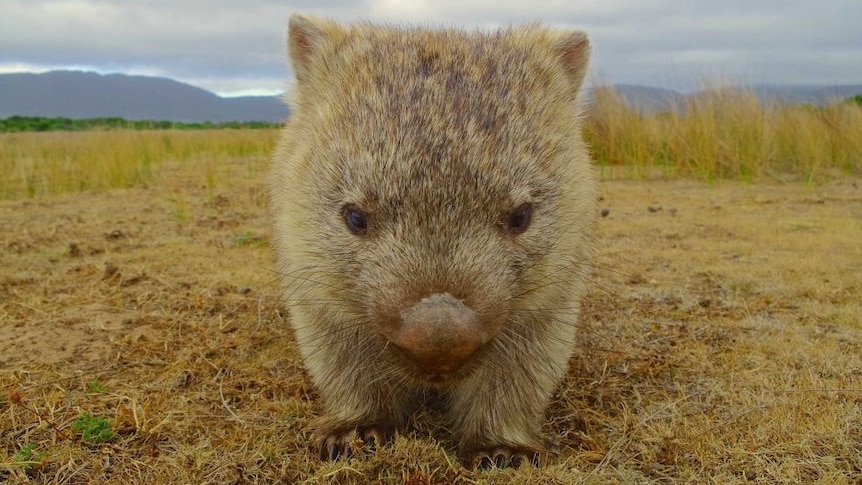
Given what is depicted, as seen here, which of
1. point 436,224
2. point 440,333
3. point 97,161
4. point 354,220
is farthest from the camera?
point 97,161

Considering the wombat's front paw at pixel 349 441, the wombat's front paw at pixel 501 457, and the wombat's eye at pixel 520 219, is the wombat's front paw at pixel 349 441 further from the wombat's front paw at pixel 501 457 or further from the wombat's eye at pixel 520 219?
the wombat's eye at pixel 520 219

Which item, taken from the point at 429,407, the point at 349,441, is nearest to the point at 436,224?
the point at 349,441

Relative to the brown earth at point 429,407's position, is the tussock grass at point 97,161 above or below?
above

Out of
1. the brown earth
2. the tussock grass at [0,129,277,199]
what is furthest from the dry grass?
the tussock grass at [0,129,277,199]

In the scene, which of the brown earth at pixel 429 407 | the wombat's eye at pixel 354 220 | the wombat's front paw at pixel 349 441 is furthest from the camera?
the wombat's front paw at pixel 349 441

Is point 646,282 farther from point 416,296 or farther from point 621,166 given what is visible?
point 621,166

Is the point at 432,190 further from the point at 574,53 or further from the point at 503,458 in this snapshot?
the point at 574,53

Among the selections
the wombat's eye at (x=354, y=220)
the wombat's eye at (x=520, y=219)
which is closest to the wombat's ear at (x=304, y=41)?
the wombat's eye at (x=354, y=220)

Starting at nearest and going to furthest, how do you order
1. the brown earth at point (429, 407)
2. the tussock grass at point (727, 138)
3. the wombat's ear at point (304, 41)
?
the brown earth at point (429, 407), the wombat's ear at point (304, 41), the tussock grass at point (727, 138)
